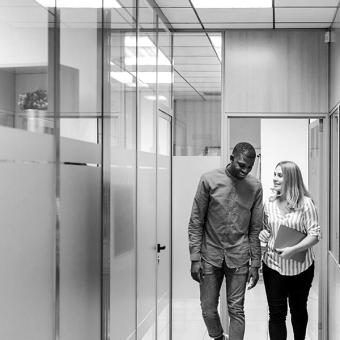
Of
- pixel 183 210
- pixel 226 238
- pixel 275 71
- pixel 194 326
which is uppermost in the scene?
pixel 275 71

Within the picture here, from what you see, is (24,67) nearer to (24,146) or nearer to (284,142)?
(24,146)

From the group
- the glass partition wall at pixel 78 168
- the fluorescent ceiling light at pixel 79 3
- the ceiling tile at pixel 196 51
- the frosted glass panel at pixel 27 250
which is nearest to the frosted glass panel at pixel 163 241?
the glass partition wall at pixel 78 168

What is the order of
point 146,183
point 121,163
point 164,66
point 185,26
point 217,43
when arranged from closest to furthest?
point 121,163 < point 146,183 < point 164,66 < point 185,26 < point 217,43

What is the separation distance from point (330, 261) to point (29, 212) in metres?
3.75

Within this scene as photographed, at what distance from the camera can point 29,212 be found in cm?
210

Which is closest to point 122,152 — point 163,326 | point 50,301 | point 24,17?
point 50,301

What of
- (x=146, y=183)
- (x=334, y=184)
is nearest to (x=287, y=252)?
(x=146, y=183)

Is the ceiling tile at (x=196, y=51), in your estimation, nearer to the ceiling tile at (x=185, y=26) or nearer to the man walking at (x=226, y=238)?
the ceiling tile at (x=185, y=26)

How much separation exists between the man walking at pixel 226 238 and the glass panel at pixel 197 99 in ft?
4.02

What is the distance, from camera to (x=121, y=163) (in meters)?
3.43

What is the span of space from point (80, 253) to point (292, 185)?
2079mm

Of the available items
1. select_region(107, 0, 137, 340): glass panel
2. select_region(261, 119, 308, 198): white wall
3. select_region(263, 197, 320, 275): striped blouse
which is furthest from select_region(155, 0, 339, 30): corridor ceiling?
select_region(261, 119, 308, 198): white wall

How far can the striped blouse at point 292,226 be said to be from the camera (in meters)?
4.34

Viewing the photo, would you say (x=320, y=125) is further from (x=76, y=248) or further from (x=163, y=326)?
(x=76, y=248)
